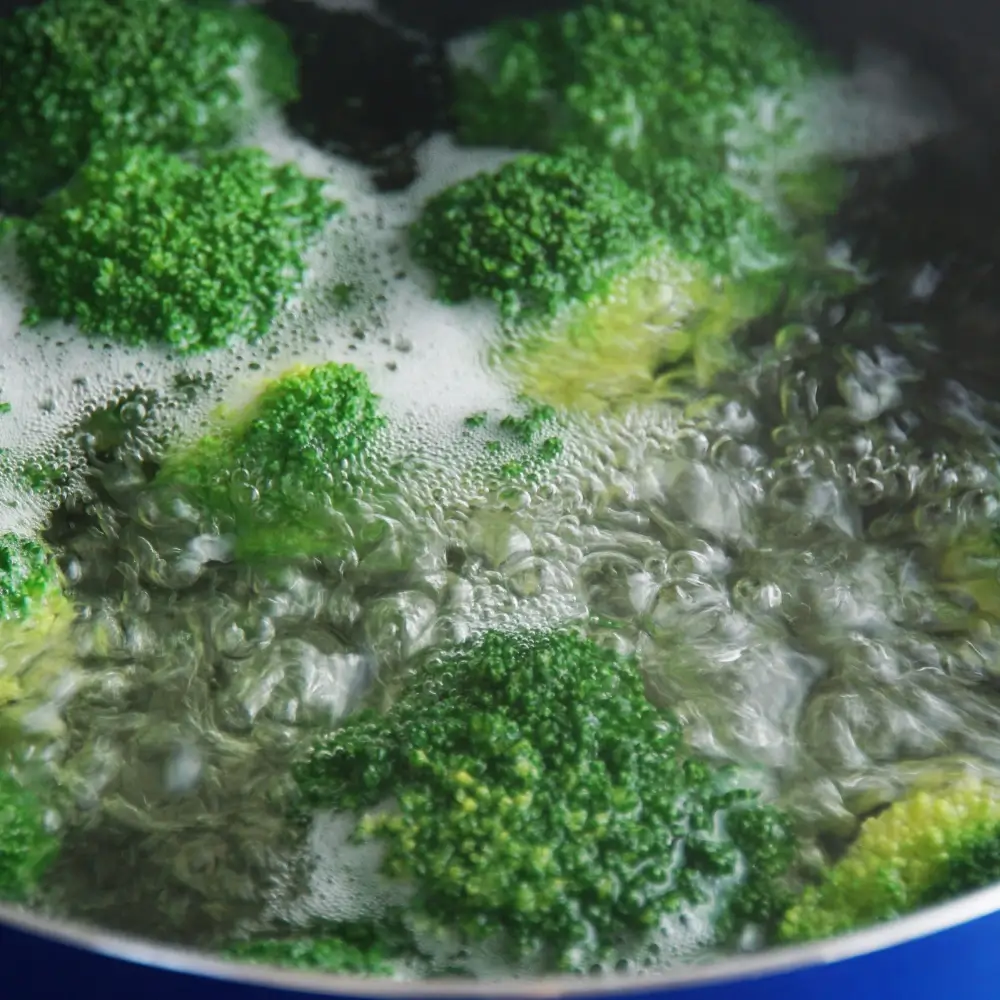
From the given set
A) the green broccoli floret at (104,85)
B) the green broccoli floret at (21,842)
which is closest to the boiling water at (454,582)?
the green broccoli floret at (21,842)

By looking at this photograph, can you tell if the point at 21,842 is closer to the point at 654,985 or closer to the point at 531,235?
the point at 654,985

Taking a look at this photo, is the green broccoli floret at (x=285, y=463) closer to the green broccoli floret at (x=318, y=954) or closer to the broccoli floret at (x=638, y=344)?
the broccoli floret at (x=638, y=344)

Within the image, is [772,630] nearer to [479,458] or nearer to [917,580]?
[917,580]

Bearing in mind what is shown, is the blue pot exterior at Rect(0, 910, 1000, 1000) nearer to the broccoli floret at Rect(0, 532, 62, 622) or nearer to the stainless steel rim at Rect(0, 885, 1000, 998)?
the stainless steel rim at Rect(0, 885, 1000, 998)

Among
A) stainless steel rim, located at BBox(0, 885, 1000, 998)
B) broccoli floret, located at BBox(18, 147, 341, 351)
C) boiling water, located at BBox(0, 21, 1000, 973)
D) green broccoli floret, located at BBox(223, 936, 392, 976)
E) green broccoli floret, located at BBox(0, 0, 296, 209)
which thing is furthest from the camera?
green broccoli floret, located at BBox(0, 0, 296, 209)

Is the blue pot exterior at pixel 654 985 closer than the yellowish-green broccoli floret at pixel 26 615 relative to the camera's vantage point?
Yes

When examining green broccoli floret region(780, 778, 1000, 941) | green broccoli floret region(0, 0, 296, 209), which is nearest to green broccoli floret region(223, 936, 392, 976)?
green broccoli floret region(780, 778, 1000, 941)
